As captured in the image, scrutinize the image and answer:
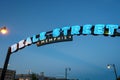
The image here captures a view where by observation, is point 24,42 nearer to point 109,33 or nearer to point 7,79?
point 109,33

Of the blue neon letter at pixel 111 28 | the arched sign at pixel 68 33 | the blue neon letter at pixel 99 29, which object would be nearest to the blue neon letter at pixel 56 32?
the arched sign at pixel 68 33

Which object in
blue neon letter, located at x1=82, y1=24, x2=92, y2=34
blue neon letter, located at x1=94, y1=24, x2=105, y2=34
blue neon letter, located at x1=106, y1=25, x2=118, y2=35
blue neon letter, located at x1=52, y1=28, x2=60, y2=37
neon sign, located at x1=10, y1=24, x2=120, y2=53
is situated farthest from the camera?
blue neon letter, located at x1=52, y1=28, x2=60, y2=37

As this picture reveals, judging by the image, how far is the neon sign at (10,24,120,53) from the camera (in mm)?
19633

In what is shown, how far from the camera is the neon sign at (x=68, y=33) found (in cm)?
1963

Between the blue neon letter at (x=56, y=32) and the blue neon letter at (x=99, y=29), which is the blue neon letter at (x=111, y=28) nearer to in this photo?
the blue neon letter at (x=99, y=29)

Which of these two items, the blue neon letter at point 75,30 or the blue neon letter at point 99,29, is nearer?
the blue neon letter at point 99,29

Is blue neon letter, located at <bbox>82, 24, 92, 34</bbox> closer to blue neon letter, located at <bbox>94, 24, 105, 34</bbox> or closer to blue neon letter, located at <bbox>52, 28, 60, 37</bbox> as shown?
blue neon letter, located at <bbox>94, 24, 105, 34</bbox>

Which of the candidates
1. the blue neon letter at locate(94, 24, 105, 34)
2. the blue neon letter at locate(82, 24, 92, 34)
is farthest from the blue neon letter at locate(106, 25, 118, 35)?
the blue neon letter at locate(82, 24, 92, 34)

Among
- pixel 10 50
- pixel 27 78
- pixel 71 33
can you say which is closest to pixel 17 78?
pixel 27 78

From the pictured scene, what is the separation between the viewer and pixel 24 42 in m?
25.3

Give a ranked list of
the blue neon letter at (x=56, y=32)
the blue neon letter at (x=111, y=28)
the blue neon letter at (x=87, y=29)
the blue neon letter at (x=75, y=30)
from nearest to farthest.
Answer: the blue neon letter at (x=111, y=28) → the blue neon letter at (x=87, y=29) → the blue neon letter at (x=75, y=30) → the blue neon letter at (x=56, y=32)

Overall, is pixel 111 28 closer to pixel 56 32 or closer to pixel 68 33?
pixel 68 33

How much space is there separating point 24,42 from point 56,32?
A: 507 centimetres

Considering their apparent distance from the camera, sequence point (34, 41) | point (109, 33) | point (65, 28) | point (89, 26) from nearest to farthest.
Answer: point (109, 33)
point (89, 26)
point (65, 28)
point (34, 41)
